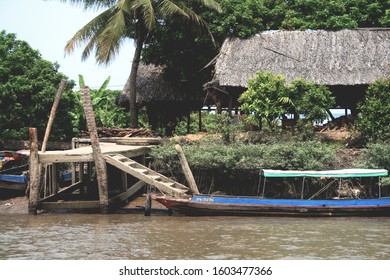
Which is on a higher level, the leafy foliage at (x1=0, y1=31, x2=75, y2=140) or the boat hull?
the leafy foliage at (x1=0, y1=31, x2=75, y2=140)

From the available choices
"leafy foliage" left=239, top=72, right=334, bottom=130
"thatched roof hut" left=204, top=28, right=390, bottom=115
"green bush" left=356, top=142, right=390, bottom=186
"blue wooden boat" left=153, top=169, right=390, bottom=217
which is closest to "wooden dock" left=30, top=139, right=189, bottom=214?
"blue wooden boat" left=153, top=169, right=390, bottom=217

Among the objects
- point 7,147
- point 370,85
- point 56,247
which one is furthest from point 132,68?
point 56,247

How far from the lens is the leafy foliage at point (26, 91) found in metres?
22.4

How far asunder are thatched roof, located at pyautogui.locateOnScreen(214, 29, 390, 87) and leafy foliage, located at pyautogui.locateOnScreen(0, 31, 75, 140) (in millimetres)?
6267

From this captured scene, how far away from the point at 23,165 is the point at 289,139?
8.79 meters

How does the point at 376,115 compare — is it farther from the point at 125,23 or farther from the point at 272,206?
the point at 125,23

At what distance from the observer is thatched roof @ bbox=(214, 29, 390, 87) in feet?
70.3

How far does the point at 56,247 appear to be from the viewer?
1250cm

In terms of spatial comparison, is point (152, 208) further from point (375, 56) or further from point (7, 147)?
point (375, 56)

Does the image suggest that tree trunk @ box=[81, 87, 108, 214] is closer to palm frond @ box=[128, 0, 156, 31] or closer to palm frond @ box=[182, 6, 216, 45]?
palm frond @ box=[128, 0, 156, 31]

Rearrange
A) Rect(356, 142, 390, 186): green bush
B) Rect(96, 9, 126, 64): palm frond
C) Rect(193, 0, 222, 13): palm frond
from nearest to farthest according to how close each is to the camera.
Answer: Rect(356, 142, 390, 186): green bush < Rect(96, 9, 126, 64): palm frond < Rect(193, 0, 222, 13): palm frond

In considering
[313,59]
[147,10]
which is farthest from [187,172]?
[313,59]

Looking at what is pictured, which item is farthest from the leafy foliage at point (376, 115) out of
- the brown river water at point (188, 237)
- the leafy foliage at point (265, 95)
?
the brown river water at point (188, 237)

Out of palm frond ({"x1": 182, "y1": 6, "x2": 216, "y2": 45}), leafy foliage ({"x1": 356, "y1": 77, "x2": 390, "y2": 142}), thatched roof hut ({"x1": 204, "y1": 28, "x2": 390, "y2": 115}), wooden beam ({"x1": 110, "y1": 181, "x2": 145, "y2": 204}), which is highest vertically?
palm frond ({"x1": 182, "y1": 6, "x2": 216, "y2": 45})
